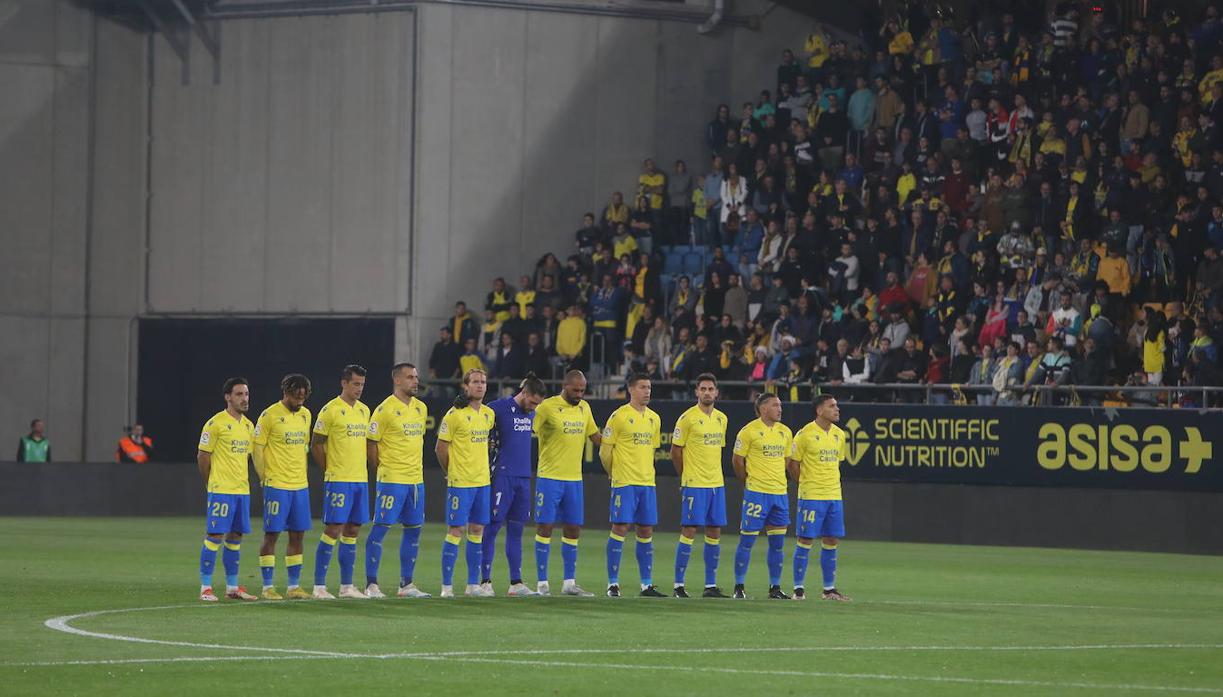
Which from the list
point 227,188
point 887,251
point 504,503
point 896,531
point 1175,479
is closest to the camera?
point 504,503

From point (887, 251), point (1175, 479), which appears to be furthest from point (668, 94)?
point (1175, 479)

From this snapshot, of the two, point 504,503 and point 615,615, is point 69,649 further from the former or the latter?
point 504,503

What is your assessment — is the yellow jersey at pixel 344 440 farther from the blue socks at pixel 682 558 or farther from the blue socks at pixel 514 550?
the blue socks at pixel 682 558

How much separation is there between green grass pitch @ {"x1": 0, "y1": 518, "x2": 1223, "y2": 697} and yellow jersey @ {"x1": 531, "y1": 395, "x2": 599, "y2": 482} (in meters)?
1.63

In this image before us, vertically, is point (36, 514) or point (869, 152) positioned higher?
point (869, 152)

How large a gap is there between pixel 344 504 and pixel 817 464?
202 inches

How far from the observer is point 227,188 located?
145 ft

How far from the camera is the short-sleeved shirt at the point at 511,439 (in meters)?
21.8

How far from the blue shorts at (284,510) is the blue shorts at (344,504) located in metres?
0.27

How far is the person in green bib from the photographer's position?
41.8 meters

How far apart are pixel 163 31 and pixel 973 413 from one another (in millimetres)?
21925

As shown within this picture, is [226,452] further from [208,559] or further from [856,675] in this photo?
[856,675]

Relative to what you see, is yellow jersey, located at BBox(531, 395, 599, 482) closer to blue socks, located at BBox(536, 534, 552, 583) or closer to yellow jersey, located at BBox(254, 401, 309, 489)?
blue socks, located at BBox(536, 534, 552, 583)

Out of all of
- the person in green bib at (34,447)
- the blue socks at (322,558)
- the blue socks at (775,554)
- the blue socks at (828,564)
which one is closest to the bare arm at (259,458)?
the blue socks at (322,558)
